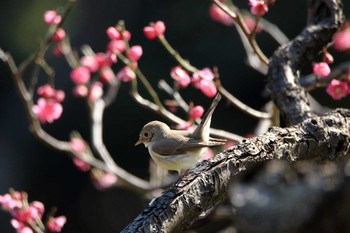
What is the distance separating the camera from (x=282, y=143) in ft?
7.23

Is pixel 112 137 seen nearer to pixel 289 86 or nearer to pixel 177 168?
pixel 177 168

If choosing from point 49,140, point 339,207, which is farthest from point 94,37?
point 339,207

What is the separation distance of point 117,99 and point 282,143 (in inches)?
291

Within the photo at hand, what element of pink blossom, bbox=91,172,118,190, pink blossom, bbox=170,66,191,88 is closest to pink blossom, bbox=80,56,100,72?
pink blossom, bbox=91,172,118,190

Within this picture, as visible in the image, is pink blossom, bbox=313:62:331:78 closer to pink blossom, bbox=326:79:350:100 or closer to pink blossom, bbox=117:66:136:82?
pink blossom, bbox=326:79:350:100

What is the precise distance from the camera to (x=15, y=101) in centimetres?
1084

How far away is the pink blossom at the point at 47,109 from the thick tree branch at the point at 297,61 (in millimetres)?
1629

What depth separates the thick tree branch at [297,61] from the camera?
260 cm

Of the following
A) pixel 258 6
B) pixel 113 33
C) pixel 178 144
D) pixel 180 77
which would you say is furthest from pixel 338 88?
pixel 113 33

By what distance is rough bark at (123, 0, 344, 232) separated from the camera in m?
1.95

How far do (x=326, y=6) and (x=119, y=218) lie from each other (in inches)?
288

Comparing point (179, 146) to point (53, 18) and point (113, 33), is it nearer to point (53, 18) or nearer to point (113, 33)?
point (113, 33)

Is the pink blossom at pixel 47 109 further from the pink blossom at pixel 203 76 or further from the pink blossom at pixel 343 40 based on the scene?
the pink blossom at pixel 343 40

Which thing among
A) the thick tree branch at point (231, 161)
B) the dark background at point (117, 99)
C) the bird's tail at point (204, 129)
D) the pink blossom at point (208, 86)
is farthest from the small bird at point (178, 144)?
the dark background at point (117, 99)
